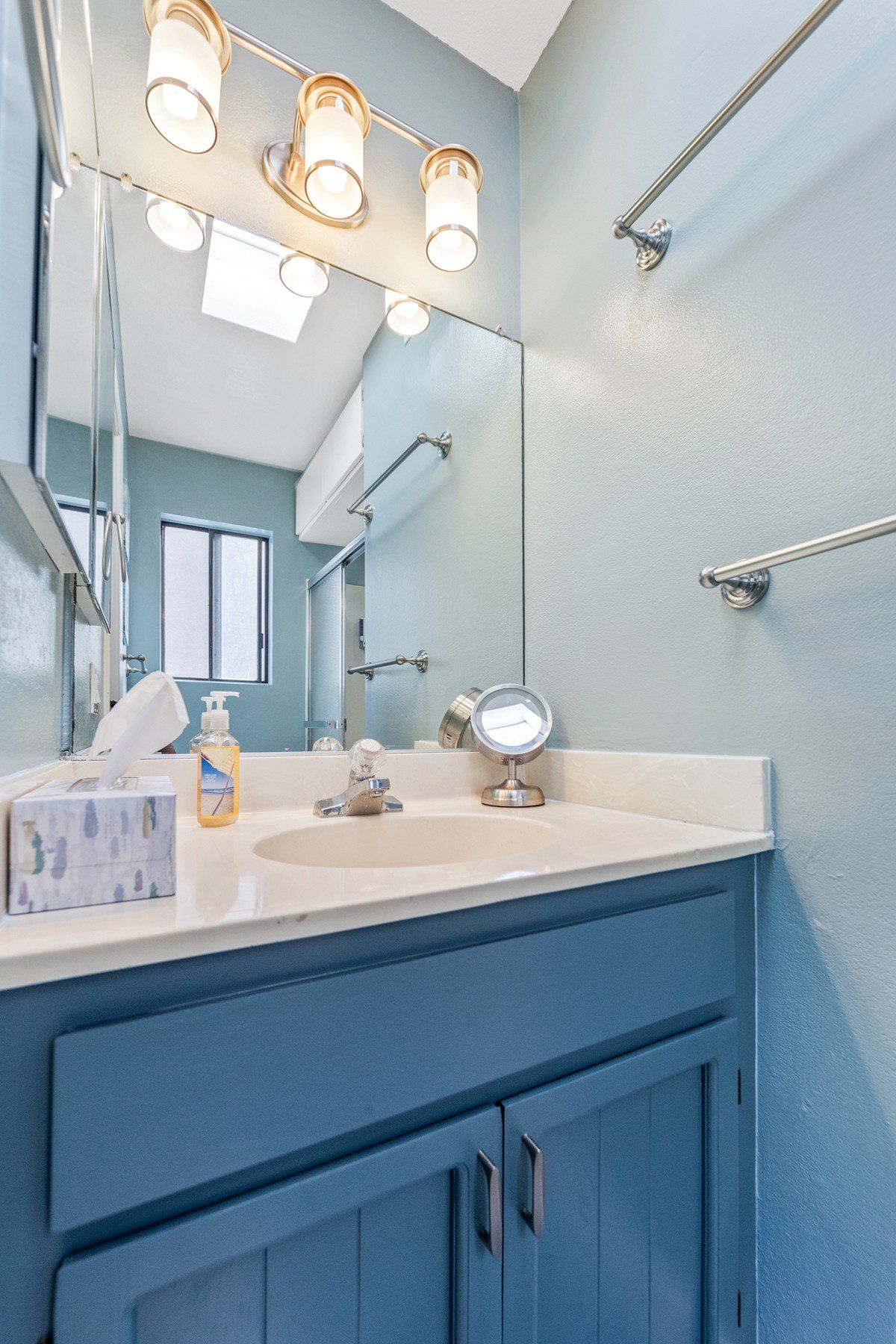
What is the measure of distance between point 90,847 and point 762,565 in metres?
0.77

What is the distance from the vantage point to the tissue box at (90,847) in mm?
453

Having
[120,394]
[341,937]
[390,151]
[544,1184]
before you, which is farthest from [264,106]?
[544,1184]

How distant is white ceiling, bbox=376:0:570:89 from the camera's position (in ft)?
3.96

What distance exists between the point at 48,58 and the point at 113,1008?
87 centimetres

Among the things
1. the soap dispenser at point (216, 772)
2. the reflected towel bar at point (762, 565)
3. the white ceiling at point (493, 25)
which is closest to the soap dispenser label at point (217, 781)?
the soap dispenser at point (216, 772)

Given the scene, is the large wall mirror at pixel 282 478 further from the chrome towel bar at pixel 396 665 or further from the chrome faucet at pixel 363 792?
the chrome faucet at pixel 363 792

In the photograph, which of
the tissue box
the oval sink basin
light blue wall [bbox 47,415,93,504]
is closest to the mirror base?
the oval sink basin

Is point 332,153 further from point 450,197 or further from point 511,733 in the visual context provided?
point 511,733

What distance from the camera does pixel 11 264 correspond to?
1.65ft

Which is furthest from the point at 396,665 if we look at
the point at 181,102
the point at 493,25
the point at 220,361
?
the point at 493,25

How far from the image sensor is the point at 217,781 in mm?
876

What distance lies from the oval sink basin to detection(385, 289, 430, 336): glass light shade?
3.22ft

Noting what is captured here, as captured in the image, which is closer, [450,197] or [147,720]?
[147,720]

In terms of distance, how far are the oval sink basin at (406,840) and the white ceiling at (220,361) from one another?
2.17ft
